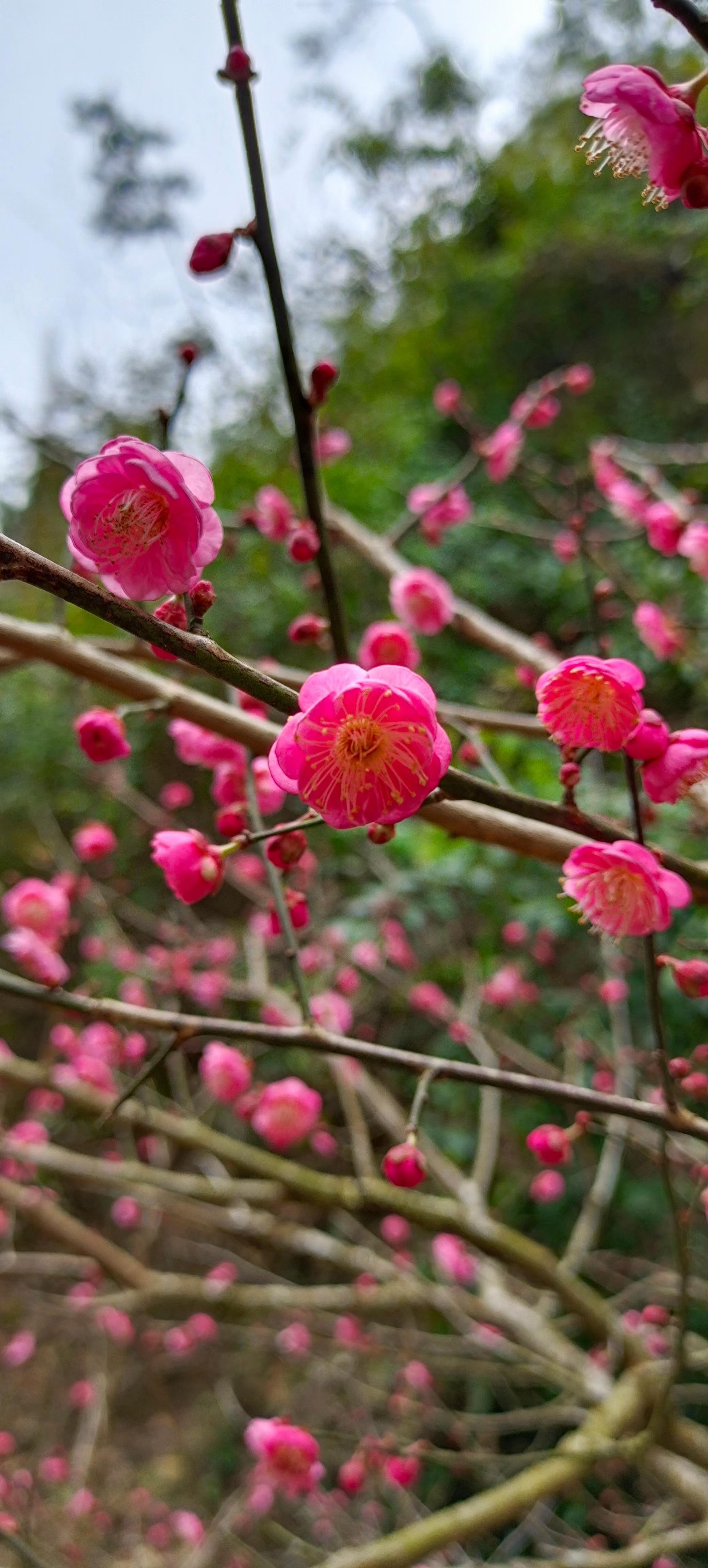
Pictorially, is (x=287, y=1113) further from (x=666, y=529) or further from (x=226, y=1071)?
(x=666, y=529)

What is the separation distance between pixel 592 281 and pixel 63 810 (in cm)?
455

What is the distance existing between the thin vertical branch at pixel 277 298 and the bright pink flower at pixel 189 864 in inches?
10.5

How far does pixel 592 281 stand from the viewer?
501 centimetres

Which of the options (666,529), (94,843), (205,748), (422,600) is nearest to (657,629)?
(666,529)

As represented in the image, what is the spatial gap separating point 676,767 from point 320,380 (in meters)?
0.42

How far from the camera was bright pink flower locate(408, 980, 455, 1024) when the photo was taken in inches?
96.9

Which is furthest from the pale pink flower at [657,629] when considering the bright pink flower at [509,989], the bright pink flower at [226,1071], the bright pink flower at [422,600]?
the bright pink flower at [226,1071]

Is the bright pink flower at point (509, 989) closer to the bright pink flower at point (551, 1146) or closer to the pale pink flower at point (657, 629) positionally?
the pale pink flower at point (657, 629)

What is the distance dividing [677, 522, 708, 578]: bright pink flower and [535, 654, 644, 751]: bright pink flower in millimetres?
1035

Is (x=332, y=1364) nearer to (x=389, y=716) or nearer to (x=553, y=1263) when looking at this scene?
(x=553, y=1263)

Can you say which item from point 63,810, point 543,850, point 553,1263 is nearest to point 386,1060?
point 543,850

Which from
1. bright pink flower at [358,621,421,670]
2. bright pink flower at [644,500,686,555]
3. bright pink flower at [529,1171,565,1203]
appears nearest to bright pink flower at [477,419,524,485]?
bright pink flower at [644,500,686,555]

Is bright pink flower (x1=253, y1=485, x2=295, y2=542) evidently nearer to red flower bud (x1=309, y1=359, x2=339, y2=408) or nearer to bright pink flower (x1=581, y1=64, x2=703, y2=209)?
red flower bud (x1=309, y1=359, x2=339, y2=408)

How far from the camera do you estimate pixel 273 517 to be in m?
1.48
